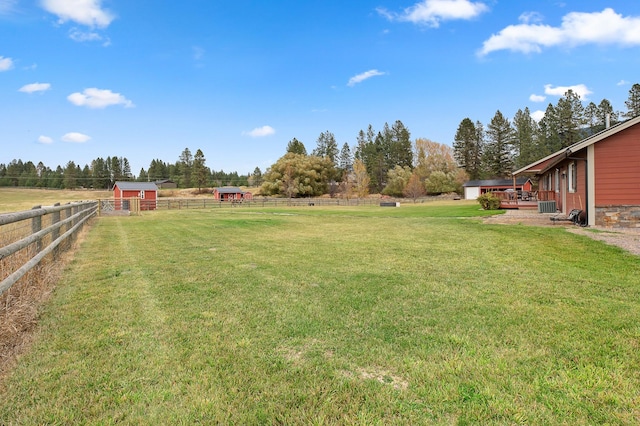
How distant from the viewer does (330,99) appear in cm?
4456

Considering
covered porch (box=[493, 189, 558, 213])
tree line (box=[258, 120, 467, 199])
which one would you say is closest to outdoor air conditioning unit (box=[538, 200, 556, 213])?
covered porch (box=[493, 189, 558, 213])

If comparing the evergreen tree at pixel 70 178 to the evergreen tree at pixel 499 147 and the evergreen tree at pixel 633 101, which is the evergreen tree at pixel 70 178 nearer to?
the evergreen tree at pixel 499 147

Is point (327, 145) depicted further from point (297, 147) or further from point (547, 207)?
point (547, 207)

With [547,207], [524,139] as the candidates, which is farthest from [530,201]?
[524,139]

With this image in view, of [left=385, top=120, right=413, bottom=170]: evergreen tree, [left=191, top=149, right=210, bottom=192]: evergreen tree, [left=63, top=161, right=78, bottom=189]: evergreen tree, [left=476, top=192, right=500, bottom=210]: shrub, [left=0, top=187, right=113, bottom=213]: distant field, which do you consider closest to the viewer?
[left=476, top=192, right=500, bottom=210]: shrub

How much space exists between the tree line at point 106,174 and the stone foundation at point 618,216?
8455 cm

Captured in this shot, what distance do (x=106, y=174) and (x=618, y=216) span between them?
125 meters

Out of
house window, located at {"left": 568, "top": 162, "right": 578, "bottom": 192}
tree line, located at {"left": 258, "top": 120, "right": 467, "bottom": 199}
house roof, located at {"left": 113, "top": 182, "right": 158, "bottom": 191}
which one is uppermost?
tree line, located at {"left": 258, "top": 120, "right": 467, "bottom": 199}

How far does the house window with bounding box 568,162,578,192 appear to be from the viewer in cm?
1525

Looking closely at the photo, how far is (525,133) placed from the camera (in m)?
64.6

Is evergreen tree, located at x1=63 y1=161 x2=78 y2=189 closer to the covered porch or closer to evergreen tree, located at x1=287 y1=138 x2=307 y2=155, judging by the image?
evergreen tree, located at x1=287 y1=138 x2=307 y2=155

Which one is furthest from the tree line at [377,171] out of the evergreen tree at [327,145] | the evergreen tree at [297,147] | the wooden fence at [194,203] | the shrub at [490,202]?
the shrub at [490,202]

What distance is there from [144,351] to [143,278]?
3039 mm

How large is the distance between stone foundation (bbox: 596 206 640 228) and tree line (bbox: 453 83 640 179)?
4879 cm
